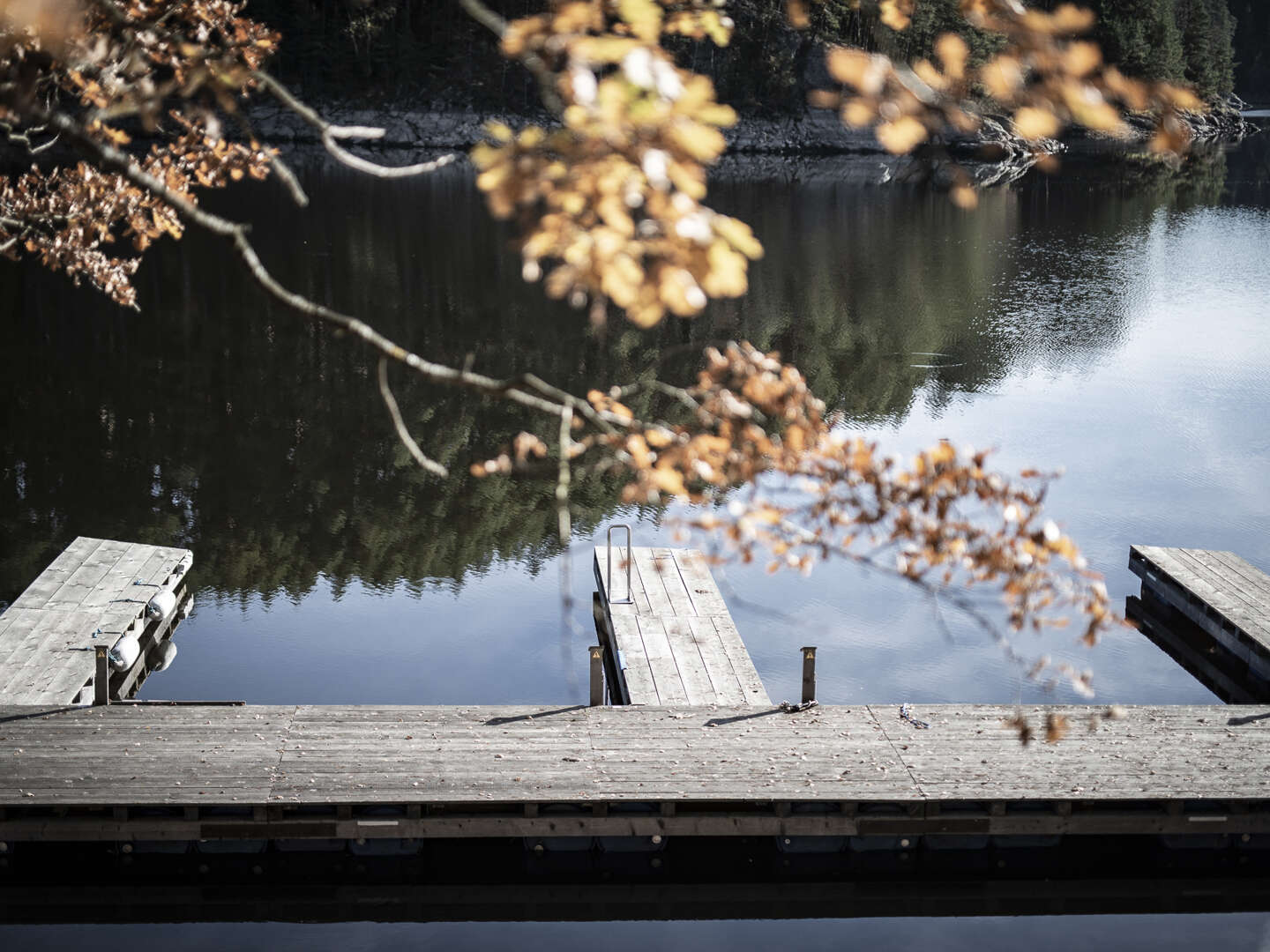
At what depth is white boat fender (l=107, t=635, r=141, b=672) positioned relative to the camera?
13.9 meters

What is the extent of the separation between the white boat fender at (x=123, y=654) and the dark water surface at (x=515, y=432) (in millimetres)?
1227

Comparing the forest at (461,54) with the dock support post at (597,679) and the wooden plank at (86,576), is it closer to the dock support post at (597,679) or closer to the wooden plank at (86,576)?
the wooden plank at (86,576)

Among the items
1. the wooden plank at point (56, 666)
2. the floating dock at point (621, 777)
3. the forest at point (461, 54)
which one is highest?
the forest at point (461, 54)

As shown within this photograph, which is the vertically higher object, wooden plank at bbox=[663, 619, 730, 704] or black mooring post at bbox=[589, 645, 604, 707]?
black mooring post at bbox=[589, 645, 604, 707]

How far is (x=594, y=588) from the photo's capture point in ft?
59.9

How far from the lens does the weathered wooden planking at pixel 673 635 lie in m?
13.5

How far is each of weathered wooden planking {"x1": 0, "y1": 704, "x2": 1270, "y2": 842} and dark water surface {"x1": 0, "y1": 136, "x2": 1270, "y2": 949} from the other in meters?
1.13

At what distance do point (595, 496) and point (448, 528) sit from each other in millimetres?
2584

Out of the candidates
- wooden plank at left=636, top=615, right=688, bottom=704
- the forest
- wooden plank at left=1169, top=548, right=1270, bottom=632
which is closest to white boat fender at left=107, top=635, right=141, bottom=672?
wooden plank at left=636, top=615, right=688, bottom=704

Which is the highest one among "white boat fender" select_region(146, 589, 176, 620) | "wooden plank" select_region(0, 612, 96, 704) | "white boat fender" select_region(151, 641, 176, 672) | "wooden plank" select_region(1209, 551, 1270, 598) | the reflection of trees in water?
the reflection of trees in water

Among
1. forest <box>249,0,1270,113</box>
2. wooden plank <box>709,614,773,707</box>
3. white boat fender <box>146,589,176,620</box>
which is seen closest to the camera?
wooden plank <box>709,614,773,707</box>

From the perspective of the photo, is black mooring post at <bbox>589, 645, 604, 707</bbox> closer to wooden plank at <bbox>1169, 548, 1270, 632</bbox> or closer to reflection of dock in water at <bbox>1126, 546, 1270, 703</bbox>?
reflection of dock in water at <bbox>1126, 546, 1270, 703</bbox>

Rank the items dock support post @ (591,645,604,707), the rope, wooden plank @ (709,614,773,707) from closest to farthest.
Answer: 1. the rope
2. dock support post @ (591,645,604,707)
3. wooden plank @ (709,614,773,707)

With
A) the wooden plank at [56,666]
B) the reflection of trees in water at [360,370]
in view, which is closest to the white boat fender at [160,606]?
the wooden plank at [56,666]
